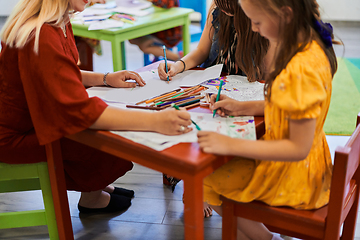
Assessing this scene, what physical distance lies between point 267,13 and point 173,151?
0.42m

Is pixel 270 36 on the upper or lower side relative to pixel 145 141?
upper

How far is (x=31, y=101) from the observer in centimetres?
114

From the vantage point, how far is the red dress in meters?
1.09

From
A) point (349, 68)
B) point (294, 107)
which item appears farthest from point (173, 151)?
point (349, 68)

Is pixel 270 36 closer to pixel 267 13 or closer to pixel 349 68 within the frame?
pixel 267 13

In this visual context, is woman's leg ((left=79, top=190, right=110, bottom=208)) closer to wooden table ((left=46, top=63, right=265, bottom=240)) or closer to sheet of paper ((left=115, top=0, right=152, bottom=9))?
wooden table ((left=46, top=63, right=265, bottom=240))

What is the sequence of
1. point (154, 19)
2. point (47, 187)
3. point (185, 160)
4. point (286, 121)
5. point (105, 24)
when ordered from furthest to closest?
1. point (154, 19)
2. point (105, 24)
3. point (47, 187)
4. point (286, 121)
5. point (185, 160)

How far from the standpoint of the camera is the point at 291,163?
41.9 inches

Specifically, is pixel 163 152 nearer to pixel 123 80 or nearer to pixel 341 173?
pixel 341 173

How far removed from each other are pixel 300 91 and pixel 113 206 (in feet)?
3.72

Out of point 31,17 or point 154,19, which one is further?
point 154,19

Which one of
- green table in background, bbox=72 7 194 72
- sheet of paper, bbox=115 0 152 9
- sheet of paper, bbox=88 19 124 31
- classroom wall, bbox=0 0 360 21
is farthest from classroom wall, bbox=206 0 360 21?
sheet of paper, bbox=88 19 124 31

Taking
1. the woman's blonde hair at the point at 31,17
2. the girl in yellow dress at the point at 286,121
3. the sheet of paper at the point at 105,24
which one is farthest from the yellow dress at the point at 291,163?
the sheet of paper at the point at 105,24

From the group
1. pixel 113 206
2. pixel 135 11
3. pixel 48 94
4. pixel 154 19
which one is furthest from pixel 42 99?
pixel 135 11
